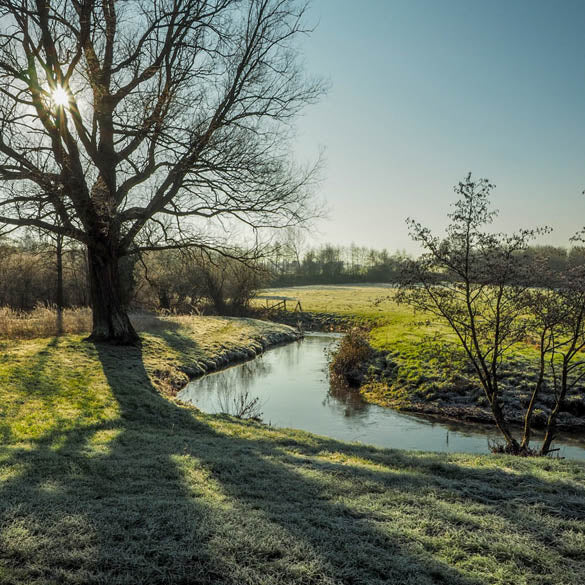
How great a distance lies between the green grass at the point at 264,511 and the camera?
3335 mm

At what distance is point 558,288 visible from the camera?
8.78 metres

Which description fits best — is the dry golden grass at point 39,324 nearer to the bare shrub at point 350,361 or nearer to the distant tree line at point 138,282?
the distant tree line at point 138,282

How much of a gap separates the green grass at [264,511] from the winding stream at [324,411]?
3547 millimetres

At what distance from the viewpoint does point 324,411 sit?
13992 mm

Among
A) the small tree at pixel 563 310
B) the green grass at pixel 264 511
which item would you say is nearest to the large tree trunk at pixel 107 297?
the green grass at pixel 264 511

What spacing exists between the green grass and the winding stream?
11.6ft

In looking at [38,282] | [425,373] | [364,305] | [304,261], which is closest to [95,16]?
[425,373]

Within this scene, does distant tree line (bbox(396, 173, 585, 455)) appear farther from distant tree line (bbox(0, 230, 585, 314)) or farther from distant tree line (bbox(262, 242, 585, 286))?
distant tree line (bbox(262, 242, 585, 286))

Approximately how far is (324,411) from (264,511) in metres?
9.79

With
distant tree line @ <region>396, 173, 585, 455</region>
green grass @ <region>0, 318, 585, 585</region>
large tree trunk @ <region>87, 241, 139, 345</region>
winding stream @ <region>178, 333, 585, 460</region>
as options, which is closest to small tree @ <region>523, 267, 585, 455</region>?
distant tree line @ <region>396, 173, 585, 455</region>

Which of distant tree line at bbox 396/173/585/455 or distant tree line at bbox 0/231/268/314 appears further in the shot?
distant tree line at bbox 0/231/268/314

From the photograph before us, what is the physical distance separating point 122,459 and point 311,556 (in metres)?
3.62

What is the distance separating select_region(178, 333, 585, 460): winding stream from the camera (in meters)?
11.4

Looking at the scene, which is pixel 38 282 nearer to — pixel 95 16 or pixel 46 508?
pixel 95 16
